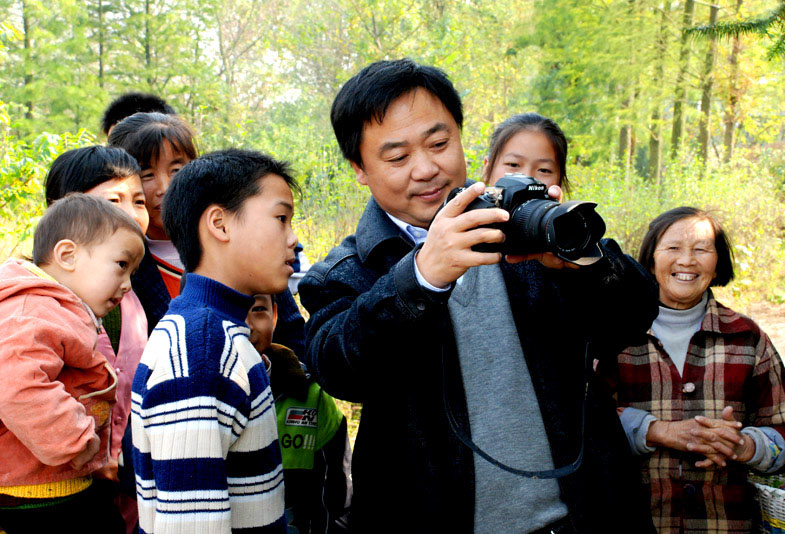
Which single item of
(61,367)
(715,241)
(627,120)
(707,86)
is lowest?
(61,367)

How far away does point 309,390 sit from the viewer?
7.10ft

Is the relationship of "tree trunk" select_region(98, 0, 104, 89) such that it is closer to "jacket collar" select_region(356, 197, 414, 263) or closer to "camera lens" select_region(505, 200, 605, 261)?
"jacket collar" select_region(356, 197, 414, 263)

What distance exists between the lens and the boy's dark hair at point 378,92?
5.98 ft

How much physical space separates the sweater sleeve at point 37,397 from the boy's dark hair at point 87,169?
754 millimetres

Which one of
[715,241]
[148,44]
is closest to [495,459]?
[715,241]

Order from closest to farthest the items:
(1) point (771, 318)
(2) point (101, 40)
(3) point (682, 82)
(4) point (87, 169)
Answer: (4) point (87, 169) → (1) point (771, 318) → (3) point (682, 82) → (2) point (101, 40)

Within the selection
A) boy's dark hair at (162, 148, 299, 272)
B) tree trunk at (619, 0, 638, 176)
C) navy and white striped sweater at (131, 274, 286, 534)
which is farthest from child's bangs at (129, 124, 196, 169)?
tree trunk at (619, 0, 638, 176)

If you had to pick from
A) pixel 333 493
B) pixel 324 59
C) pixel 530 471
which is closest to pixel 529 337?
pixel 530 471

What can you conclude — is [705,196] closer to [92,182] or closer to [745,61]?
[745,61]

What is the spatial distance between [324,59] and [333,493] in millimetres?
12502

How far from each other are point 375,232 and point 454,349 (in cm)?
41

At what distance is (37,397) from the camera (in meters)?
1.69

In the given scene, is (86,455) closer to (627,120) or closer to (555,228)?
(555,228)

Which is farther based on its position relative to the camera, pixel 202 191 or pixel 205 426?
pixel 202 191
